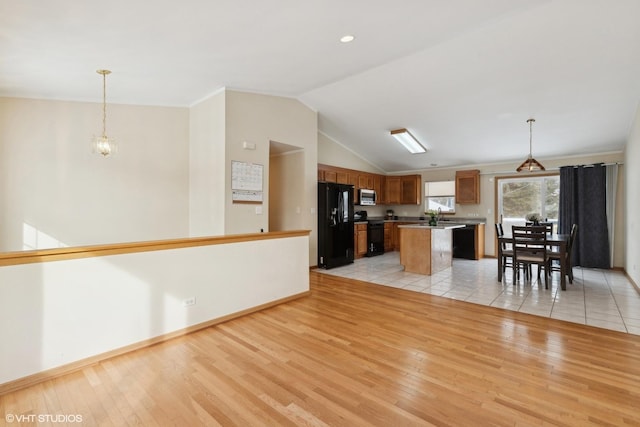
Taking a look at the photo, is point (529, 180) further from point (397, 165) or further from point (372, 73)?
point (372, 73)

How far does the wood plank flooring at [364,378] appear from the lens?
1.74 m

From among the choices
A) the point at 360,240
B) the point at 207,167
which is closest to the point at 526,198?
the point at 360,240

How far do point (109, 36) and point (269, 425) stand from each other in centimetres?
337

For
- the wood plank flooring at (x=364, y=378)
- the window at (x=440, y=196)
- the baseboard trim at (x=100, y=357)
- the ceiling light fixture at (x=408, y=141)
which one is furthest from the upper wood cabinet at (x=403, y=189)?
the baseboard trim at (x=100, y=357)

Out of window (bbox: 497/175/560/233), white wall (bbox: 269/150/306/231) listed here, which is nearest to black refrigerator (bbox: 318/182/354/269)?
white wall (bbox: 269/150/306/231)

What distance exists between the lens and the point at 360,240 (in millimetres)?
7254

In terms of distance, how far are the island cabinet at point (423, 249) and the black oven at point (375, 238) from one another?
1.71 m

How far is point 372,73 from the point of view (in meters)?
4.31

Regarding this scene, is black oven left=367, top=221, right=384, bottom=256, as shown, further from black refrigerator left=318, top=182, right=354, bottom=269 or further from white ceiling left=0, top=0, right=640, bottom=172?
white ceiling left=0, top=0, right=640, bottom=172

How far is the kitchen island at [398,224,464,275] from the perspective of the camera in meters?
5.42

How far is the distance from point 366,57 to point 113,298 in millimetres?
3722

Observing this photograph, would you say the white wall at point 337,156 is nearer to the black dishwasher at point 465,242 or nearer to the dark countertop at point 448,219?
the dark countertop at point 448,219

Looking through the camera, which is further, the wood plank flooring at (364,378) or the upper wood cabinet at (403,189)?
the upper wood cabinet at (403,189)

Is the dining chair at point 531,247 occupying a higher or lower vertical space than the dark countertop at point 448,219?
lower
